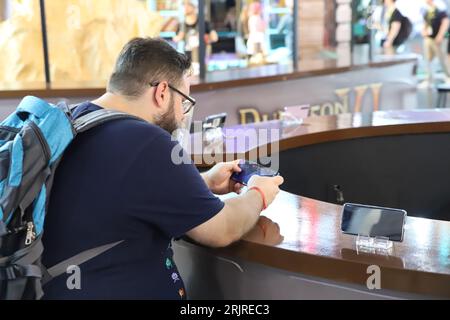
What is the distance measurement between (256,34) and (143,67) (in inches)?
230

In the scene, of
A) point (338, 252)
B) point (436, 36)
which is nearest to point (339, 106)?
point (436, 36)

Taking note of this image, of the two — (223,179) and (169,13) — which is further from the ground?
(169,13)

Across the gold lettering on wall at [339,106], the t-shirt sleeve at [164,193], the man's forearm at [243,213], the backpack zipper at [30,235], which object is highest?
the t-shirt sleeve at [164,193]

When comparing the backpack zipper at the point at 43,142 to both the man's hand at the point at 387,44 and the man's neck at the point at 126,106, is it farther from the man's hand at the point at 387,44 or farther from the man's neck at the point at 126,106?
the man's hand at the point at 387,44

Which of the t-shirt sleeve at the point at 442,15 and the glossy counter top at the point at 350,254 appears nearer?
the glossy counter top at the point at 350,254

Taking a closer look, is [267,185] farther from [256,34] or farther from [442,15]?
[442,15]

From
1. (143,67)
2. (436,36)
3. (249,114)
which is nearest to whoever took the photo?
(143,67)

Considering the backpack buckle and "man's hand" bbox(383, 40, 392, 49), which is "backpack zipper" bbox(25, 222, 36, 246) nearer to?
the backpack buckle

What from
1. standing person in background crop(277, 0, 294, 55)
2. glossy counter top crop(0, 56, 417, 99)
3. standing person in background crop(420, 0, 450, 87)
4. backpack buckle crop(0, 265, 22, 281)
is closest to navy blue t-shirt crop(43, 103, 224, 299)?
backpack buckle crop(0, 265, 22, 281)

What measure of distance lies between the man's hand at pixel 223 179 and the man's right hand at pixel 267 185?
169mm

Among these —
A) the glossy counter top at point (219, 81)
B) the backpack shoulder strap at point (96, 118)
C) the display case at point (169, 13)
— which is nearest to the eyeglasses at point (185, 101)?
the backpack shoulder strap at point (96, 118)

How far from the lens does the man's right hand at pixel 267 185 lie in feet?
5.72

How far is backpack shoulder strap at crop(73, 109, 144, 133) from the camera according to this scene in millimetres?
1487

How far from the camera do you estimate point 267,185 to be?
176 cm
